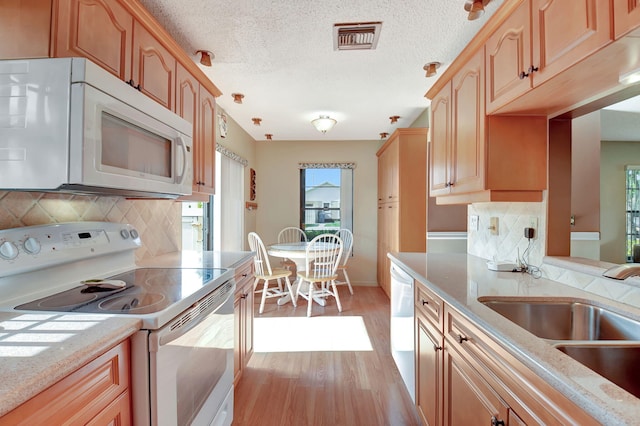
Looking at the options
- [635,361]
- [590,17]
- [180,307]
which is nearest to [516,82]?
[590,17]

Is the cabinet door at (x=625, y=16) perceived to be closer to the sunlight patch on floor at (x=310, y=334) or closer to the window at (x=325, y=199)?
the sunlight patch on floor at (x=310, y=334)

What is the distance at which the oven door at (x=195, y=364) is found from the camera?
91 centimetres

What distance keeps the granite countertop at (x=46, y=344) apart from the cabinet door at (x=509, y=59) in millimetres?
1652

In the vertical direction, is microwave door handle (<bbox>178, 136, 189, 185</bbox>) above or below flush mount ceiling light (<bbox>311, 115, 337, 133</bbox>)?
below

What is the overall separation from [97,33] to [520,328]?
1798 millimetres

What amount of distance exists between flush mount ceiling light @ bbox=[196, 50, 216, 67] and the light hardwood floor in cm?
223

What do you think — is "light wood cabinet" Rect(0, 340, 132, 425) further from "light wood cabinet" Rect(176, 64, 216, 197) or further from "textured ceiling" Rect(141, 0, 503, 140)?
"textured ceiling" Rect(141, 0, 503, 140)

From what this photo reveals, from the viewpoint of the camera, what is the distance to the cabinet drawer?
4.39ft

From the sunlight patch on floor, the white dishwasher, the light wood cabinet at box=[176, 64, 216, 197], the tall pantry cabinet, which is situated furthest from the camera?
the tall pantry cabinet

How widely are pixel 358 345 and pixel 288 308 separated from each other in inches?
47.4

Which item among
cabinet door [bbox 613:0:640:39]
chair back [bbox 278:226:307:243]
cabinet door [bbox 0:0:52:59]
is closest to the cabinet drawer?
cabinet door [bbox 613:0:640:39]

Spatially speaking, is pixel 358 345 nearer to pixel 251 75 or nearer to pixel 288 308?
pixel 288 308

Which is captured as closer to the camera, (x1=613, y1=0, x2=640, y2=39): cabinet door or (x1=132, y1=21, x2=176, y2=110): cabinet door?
(x1=613, y1=0, x2=640, y2=39): cabinet door

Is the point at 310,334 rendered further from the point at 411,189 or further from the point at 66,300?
the point at 66,300
